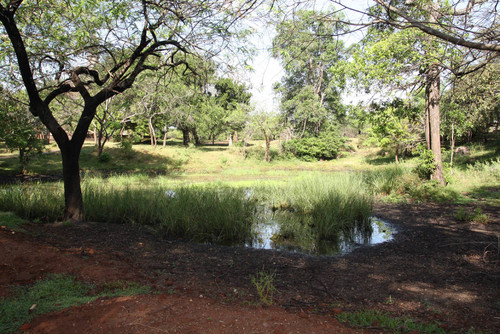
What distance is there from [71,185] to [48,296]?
147 inches

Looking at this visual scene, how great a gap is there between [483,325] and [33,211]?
8679mm

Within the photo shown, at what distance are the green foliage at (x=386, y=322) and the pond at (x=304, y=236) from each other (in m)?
2.98

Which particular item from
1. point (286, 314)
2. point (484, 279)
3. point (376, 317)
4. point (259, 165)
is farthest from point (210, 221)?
point (259, 165)

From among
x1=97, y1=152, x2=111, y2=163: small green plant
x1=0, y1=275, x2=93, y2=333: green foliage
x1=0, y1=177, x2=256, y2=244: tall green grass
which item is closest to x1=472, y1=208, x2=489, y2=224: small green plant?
x1=0, y1=177, x2=256, y2=244: tall green grass

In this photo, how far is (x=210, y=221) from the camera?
7.03 meters

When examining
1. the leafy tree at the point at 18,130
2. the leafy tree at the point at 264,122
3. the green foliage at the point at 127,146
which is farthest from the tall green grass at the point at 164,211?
the leafy tree at the point at 264,122

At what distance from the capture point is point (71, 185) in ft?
21.8

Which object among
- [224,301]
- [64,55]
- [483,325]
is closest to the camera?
[483,325]

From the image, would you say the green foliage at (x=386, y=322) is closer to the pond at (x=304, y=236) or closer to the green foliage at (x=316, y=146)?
the pond at (x=304, y=236)

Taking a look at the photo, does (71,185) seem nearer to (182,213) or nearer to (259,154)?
(182,213)

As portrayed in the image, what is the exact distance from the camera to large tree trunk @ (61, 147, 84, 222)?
6.57 metres

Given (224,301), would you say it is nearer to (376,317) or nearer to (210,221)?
(376,317)

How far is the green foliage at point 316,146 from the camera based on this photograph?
28625mm

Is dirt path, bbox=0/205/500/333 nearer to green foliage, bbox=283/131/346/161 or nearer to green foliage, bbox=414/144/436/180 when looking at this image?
green foliage, bbox=414/144/436/180
